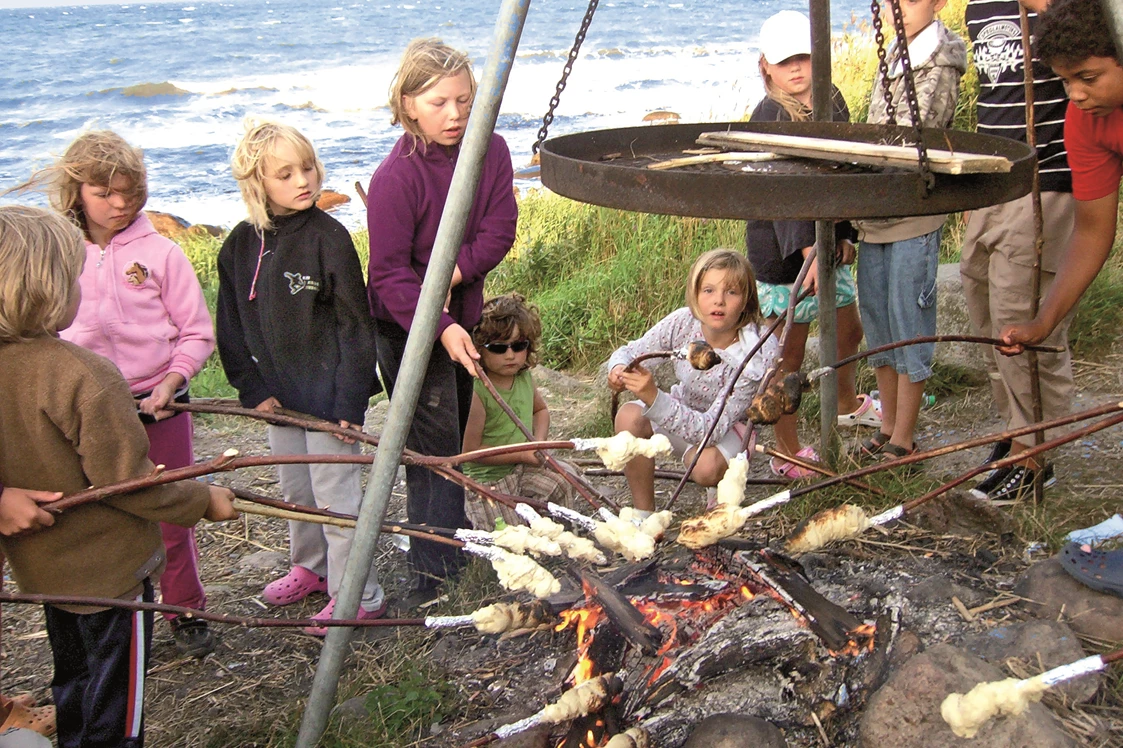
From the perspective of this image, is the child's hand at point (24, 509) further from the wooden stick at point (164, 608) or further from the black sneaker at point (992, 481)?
the black sneaker at point (992, 481)

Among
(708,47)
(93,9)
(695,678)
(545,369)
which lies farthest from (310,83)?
(93,9)

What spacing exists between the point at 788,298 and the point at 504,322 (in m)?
1.22

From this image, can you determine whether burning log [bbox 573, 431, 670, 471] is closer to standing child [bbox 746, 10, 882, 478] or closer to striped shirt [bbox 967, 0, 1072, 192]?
standing child [bbox 746, 10, 882, 478]

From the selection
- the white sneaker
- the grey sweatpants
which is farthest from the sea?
the white sneaker

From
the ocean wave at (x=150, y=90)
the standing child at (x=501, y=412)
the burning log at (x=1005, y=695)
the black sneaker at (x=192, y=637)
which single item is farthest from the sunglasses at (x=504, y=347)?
the ocean wave at (x=150, y=90)

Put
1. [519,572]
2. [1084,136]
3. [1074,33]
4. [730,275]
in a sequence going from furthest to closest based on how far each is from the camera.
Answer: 1. [730,275]
2. [1084,136]
3. [1074,33]
4. [519,572]

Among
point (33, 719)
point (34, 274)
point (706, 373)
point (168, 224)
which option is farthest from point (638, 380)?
point (168, 224)

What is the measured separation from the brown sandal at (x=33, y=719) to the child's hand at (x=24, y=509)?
767mm

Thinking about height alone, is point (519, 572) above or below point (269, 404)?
below

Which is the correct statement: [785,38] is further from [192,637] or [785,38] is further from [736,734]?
[192,637]

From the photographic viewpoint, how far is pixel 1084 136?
8.87ft

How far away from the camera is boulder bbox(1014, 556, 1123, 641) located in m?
2.35

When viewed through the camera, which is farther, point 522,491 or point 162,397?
point 522,491

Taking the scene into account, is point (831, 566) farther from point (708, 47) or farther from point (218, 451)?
point (708, 47)
